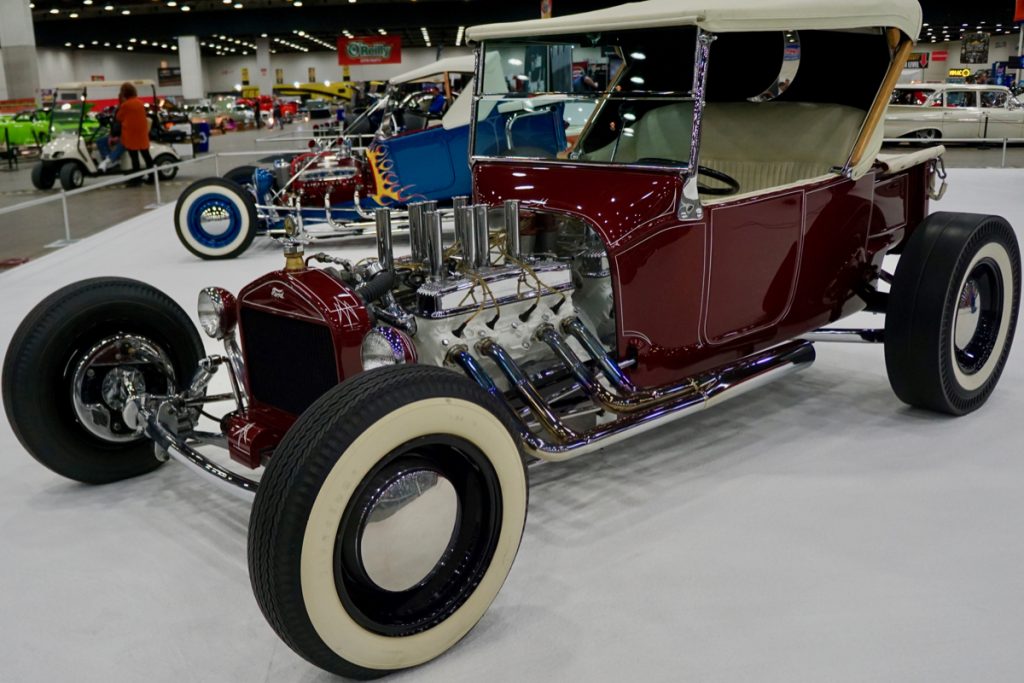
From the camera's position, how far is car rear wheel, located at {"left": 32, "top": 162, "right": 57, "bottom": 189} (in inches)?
542

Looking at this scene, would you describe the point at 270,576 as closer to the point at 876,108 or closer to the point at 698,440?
the point at 698,440

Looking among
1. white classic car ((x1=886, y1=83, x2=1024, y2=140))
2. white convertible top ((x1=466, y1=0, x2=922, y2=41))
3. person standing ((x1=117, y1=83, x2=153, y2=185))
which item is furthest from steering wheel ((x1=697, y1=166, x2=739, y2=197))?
white classic car ((x1=886, y1=83, x2=1024, y2=140))

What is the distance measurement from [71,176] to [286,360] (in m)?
12.5

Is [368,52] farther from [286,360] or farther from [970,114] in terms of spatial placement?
[286,360]

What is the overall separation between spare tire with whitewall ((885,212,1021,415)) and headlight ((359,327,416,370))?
2.20 m

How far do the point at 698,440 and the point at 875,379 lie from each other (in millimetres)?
1310

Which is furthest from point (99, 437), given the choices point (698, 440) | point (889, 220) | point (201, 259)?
point (201, 259)

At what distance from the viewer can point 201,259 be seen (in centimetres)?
829

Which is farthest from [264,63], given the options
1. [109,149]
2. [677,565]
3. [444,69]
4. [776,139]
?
[677,565]

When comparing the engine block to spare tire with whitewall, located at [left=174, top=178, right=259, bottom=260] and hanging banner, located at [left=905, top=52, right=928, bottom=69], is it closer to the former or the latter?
spare tire with whitewall, located at [left=174, top=178, right=259, bottom=260]

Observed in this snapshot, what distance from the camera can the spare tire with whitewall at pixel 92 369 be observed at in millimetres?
3207

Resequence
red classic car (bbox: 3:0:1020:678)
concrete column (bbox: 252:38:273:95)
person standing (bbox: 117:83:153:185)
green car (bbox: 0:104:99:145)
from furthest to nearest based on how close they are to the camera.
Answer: concrete column (bbox: 252:38:273:95) < green car (bbox: 0:104:99:145) < person standing (bbox: 117:83:153:185) < red classic car (bbox: 3:0:1020:678)

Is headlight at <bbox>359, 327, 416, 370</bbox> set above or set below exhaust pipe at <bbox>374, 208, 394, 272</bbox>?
below

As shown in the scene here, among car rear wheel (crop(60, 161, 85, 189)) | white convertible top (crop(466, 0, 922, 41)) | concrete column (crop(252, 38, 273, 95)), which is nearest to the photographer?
white convertible top (crop(466, 0, 922, 41))
